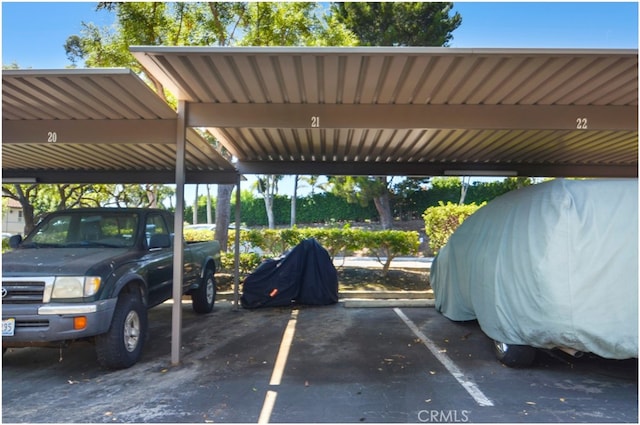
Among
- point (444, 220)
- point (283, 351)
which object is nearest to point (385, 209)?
point (444, 220)

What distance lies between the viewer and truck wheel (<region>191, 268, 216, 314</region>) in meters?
7.50

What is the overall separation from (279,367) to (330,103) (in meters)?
3.13

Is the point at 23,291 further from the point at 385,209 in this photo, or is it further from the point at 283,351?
the point at 385,209

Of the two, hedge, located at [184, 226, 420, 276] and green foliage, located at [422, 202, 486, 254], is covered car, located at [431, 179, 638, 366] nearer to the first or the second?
hedge, located at [184, 226, 420, 276]

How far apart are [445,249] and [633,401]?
353cm

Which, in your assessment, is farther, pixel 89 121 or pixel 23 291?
pixel 89 121

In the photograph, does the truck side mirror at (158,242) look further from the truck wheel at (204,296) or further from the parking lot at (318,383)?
the truck wheel at (204,296)

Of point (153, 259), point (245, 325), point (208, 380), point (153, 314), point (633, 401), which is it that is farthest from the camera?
point (153, 314)

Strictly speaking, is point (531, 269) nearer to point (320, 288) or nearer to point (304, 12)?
point (320, 288)

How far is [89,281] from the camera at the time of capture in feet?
13.5

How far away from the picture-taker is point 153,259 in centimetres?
557

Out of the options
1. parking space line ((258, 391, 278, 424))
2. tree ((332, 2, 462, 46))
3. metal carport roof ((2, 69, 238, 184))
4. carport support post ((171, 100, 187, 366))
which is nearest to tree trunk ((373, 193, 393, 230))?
tree ((332, 2, 462, 46))

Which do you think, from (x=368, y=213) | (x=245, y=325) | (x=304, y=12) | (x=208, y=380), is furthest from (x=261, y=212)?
(x=208, y=380)

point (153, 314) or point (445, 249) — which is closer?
point (445, 249)
